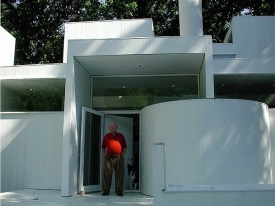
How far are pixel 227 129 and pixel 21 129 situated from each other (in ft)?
17.6

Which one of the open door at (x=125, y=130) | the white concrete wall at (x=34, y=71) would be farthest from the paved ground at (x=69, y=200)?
the white concrete wall at (x=34, y=71)

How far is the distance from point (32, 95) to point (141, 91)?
2905mm

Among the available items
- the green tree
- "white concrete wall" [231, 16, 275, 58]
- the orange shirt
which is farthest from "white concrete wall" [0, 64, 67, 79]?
the green tree

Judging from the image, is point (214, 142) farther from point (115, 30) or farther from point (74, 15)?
point (74, 15)

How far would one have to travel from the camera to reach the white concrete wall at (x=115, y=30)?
1233cm

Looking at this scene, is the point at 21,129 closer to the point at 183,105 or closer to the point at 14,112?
the point at 14,112

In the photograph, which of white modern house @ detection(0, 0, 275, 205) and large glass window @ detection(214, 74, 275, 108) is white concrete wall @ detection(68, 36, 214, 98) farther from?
large glass window @ detection(214, 74, 275, 108)

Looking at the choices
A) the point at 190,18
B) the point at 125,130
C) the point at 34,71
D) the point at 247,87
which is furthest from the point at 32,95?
the point at 190,18

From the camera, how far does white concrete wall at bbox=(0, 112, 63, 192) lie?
8.59 meters

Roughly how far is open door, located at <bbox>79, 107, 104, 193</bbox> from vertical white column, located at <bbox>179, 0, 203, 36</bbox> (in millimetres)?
5522

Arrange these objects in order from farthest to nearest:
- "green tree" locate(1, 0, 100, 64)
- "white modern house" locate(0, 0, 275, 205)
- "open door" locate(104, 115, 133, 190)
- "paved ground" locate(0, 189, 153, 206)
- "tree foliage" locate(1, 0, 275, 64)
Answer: "green tree" locate(1, 0, 100, 64), "tree foliage" locate(1, 0, 275, 64), "open door" locate(104, 115, 133, 190), "white modern house" locate(0, 0, 275, 205), "paved ground" locate(0, 189, 153, 206)

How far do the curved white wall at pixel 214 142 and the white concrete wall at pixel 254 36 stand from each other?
7.84 meters

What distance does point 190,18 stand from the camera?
12.6 m

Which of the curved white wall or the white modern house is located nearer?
the curved white wall
